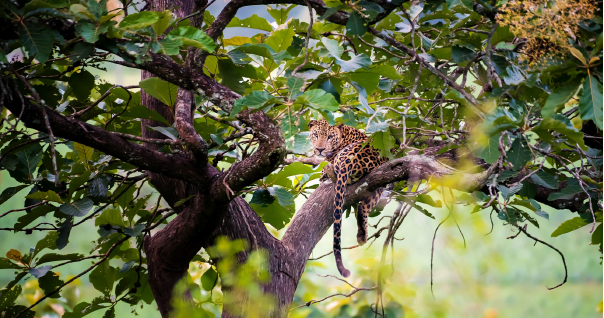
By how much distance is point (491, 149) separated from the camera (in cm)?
106

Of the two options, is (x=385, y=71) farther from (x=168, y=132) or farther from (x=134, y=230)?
(x=134, y=230)

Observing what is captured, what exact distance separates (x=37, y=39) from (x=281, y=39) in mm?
679

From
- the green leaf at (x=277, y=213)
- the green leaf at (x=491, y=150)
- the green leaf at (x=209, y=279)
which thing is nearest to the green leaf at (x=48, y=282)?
the green leaf at (x=209, y=279)

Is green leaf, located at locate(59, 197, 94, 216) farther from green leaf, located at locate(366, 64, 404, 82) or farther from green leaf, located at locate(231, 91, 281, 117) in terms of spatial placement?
green leaf, located at locate(366, 64, 404, 82)

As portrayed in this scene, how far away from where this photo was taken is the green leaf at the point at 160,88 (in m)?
1.24

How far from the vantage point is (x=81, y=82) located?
4.61ft

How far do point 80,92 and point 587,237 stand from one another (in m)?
3.00

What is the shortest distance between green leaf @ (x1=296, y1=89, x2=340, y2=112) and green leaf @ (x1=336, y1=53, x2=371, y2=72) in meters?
0.22

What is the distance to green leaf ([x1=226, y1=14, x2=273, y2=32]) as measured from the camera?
4.90ft

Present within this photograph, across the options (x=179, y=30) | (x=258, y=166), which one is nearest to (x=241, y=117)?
(x=258, y=166)

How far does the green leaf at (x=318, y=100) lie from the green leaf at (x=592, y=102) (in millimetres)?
472

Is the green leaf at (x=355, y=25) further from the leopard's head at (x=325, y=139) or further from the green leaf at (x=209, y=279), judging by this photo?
the leopard's head at (x=325, y=139)

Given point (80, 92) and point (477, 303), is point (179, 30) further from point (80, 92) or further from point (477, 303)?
point (477, 303)

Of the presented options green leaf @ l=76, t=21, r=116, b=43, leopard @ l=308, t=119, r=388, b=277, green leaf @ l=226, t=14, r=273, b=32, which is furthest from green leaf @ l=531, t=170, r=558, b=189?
green leaf @ l=76, t=21, r=116, b=43
